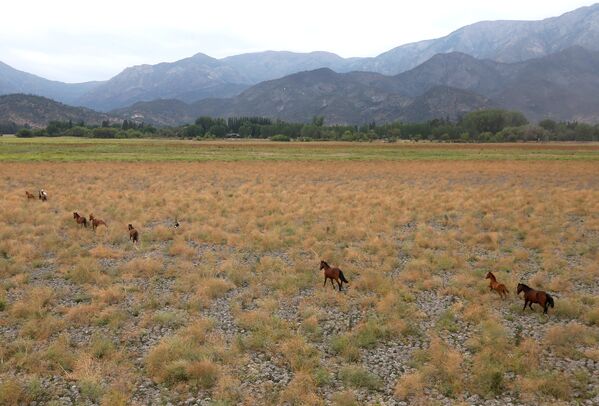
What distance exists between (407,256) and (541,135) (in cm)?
14769

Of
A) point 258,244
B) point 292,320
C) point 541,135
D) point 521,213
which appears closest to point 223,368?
point 292,320

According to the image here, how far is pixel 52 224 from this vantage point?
21.3 m

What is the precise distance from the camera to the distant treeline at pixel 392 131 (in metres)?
146

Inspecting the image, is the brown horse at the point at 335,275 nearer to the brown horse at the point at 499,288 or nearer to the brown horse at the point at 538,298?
the brown horse at the point at 499,288

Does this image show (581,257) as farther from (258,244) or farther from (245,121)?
(245,121)

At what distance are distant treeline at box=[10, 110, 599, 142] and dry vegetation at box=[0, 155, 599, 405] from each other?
132115mm

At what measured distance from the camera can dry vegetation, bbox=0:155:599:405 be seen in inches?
308

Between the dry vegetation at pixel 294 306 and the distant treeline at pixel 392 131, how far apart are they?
433ft

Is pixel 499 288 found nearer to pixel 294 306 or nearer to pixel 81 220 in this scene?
pixel 294 306

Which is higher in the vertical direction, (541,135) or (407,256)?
(541,135)

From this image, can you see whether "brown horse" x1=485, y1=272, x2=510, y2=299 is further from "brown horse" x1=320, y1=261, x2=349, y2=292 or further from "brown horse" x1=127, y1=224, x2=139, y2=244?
"brown horse" x1=127, y1=224, x2=139, y2=244

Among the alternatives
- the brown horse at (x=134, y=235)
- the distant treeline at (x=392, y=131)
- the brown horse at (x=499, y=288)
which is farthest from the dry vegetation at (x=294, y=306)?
the distant treeline at (x=392, y=131)

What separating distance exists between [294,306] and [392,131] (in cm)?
17020

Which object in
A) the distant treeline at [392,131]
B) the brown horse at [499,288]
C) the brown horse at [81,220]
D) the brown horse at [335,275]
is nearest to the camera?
the brown horse at [499,288]
